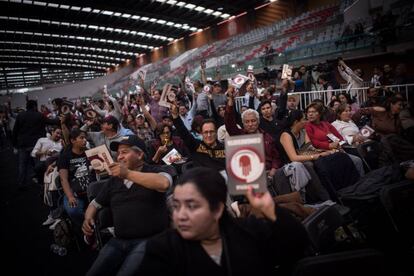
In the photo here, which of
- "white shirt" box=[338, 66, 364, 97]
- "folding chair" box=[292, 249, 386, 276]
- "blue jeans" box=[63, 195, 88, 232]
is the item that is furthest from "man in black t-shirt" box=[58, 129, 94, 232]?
"white shirt" box=[338, 66, 364, 97]

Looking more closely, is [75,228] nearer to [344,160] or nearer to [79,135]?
[79,135]

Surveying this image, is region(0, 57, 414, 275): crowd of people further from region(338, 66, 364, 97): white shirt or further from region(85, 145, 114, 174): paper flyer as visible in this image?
region(338, 66, 364, 97): white shirt

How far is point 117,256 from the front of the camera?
2.51 metres

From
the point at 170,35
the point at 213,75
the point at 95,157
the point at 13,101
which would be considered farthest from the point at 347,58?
the point at 13,101

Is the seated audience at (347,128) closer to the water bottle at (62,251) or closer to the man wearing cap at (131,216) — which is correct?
the man wearing cap at (131,216)

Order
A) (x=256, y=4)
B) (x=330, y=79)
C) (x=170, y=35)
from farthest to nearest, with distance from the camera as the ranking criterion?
(x=170, y=35), (x=256, y=4), (x=330, y=79)

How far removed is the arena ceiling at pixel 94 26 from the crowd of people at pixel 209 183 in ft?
65.0

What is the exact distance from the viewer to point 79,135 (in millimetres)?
4309

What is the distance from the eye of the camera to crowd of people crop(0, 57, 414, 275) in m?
1.51

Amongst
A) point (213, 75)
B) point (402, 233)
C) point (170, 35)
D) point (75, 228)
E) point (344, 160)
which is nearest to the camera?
point (402, 233)

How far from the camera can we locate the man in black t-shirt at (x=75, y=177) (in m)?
4.06

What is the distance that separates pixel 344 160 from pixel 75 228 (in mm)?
3332

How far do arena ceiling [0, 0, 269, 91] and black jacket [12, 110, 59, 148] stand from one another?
1724 centimetres

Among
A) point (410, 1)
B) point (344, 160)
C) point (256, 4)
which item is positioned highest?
point (256, 4)
